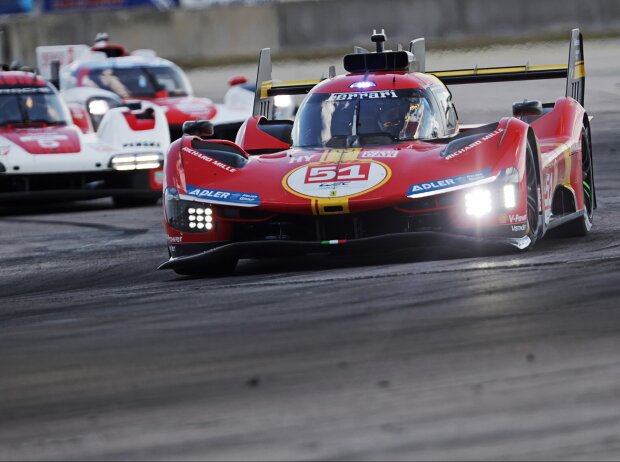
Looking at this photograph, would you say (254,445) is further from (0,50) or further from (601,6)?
(0,50)

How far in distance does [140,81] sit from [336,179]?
12792mm

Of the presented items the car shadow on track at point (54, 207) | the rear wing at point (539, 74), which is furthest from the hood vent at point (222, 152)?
the car shadow on track at point (54, 207)

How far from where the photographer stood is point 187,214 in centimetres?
884

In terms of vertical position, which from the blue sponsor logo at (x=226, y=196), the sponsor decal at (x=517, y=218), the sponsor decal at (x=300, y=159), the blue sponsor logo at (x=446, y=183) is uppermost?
the sponsor decal at (x=300, y=159)

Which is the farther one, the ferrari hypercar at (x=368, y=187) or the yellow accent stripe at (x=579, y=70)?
the yellow accent stripe at (x=579, y=70)

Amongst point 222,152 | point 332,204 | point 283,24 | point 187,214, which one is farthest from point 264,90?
point 283,24

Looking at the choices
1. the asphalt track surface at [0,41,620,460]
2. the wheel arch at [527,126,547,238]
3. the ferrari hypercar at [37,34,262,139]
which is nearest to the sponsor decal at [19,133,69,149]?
the ferrari hypercar at [37,34,262,139]

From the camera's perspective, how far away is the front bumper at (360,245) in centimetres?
822

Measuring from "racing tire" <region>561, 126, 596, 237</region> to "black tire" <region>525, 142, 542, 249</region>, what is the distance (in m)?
1.24

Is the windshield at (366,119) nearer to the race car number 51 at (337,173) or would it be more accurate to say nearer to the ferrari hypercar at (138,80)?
the race car number 51 at (337,173)

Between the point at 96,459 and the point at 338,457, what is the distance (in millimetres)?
728

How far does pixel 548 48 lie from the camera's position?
83.6 feet

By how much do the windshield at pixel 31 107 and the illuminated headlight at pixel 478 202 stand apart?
331 inches

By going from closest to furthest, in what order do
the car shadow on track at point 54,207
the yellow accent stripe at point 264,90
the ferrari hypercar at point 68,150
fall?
the yellow accent stripe at point 264,90
the ferrari hypercar at point 68,150
the car shadow on track at point 54,207
